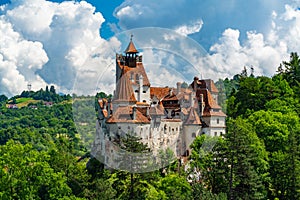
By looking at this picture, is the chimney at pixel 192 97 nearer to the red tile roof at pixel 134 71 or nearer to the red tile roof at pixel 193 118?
the red tile roof at pixel 193 118

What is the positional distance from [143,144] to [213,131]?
9.17m

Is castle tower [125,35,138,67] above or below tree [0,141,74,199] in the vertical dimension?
above

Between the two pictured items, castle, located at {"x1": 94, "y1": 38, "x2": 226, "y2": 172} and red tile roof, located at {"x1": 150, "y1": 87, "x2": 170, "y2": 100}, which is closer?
castle, located at {"x1": 94, "y1": 38, "x2": 226, "y2": 172}

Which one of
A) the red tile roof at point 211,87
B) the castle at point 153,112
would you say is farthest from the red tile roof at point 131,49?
the red tile roof at point 211,87

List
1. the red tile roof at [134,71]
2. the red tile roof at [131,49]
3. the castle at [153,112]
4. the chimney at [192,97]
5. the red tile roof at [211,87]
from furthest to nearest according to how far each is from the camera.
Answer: the red tile roof at [211,87] → the chimney at [192,97] → the red tile roof at [134,71] → the castle at [153,112] → the red tile roof at [131,49]

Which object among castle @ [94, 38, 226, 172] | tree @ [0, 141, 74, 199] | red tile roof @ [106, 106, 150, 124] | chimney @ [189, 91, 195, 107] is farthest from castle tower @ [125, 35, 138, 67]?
tree @ [0, 141, 74, 199]

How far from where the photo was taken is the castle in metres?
30.2

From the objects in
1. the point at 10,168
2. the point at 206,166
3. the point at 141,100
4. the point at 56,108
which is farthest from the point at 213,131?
the point at 56,108

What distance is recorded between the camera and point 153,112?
114ft

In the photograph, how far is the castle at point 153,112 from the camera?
99.1 feet

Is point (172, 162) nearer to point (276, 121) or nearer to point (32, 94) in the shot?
point (276, 121)

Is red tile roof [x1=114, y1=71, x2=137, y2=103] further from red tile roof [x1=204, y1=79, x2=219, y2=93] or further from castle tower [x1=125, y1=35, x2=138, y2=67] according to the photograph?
red tile roof [x1=204, y1=79, x2=219, y2=93]

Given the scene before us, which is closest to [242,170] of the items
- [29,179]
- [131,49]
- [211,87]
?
[211,87]

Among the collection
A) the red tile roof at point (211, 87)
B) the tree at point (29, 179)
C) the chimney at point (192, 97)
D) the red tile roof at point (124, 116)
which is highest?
the red tile roof at point (211, 87)
